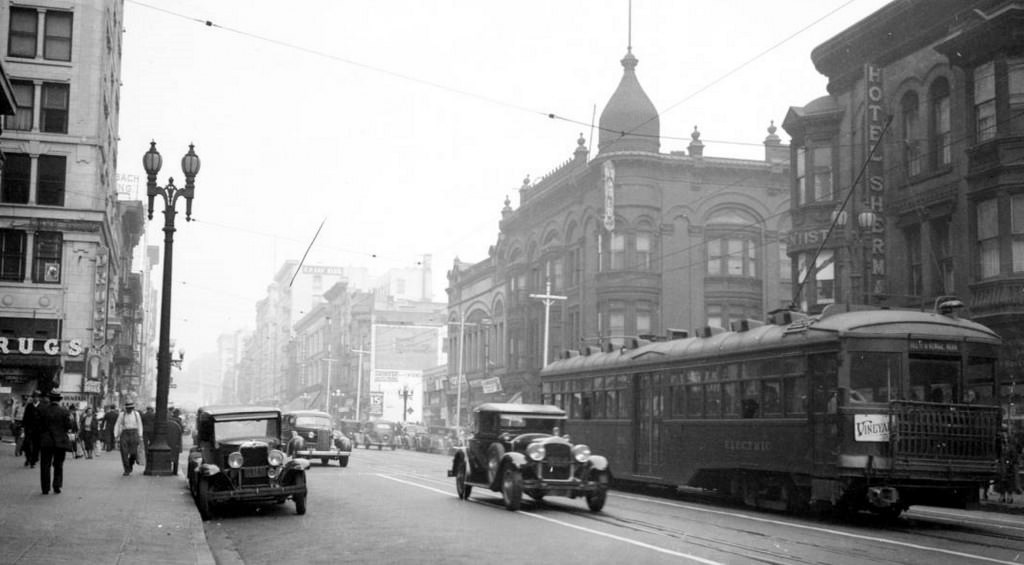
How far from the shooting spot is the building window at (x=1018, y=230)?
2689 cm

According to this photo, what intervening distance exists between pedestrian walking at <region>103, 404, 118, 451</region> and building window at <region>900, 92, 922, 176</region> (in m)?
25.7

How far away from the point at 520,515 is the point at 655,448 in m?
6.71

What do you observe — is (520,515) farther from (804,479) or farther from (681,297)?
(681,297)

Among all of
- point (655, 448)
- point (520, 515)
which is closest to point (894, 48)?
point (655, 448)

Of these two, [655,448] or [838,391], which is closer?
[838,391]

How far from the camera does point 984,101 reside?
91.9 feet

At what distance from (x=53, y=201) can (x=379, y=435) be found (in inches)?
981

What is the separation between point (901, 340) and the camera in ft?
56.3

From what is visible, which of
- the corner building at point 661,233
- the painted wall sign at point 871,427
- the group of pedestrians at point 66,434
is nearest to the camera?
the painted wall sign at point 871,427

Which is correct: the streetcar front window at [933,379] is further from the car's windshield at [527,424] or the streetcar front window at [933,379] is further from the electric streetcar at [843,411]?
the car's windshield at [527,424]

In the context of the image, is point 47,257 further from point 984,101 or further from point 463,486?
point 984,101

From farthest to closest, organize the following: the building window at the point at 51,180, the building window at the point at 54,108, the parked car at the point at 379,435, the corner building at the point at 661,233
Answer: the parked car at the point at 379,435 → the corner building at the point at 661,233 → the building window at the point at 54,108 → the building window at the point at 51,180

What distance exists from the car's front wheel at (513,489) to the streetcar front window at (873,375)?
530 centimetres

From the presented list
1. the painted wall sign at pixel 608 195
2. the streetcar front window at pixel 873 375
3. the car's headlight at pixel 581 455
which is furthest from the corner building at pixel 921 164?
the painted wall sign at pixel 608 195
